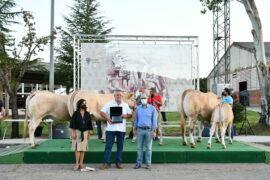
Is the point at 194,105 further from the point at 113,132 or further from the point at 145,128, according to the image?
the point at 113,132

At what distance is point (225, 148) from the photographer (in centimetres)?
1009

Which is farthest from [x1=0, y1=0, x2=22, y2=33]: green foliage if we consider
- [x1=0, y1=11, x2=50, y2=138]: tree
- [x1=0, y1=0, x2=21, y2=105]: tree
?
[x1=0, y1=11, x2=50, y2=138]: tree

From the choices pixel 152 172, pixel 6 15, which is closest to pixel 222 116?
pixel 152 172

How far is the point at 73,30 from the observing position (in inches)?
1388

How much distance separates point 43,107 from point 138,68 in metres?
6.00

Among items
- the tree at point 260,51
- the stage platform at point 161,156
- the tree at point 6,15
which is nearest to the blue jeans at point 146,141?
the stage platform at point 161,156

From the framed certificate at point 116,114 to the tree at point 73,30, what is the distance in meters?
25.6

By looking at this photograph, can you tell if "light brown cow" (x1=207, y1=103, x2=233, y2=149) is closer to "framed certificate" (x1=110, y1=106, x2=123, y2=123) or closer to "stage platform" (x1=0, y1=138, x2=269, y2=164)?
"stage platform" (x1=0, y1=138, x2=269, y2=164)

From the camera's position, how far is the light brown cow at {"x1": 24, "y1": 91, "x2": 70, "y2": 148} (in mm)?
10820

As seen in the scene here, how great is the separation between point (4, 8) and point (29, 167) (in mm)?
22297

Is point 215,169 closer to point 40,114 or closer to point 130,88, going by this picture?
point 40,114

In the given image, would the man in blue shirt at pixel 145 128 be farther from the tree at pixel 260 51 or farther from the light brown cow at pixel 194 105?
the tree at pixel 260 51

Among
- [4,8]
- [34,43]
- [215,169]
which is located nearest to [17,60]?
[34,43]

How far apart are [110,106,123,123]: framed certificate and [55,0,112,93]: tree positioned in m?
25.6
